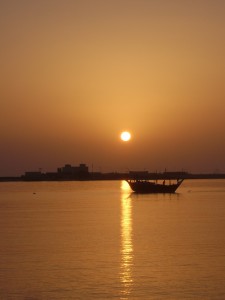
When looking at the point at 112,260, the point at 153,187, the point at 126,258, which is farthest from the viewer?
the point at 153,187

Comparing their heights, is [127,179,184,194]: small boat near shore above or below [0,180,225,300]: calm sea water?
above

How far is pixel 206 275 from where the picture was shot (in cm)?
2730

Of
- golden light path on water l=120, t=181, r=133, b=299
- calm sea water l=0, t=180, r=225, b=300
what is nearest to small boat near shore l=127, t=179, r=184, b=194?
golden light path on water l=120, t=181, r=133, b=299

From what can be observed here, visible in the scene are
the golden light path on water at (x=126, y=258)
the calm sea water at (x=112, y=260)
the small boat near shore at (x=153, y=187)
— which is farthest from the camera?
the small boat near shore at (x=153, y=187)

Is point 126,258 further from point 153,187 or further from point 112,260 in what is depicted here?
point 153,187

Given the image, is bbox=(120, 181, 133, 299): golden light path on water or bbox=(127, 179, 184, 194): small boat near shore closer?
bbox=(120, 181, 133, 299): golden light path on water

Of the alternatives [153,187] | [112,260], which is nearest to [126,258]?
[112,260]

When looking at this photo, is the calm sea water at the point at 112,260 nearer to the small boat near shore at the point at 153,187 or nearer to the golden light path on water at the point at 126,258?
the golden light path on water at the point at 126,258

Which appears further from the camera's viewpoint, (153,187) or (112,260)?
(153,187)

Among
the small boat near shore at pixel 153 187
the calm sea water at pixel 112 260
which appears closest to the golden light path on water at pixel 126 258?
the calm sea water at pixel 112 260

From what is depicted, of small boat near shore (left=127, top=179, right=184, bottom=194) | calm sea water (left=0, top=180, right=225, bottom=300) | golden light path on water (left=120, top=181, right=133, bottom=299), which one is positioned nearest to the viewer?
calm sea water (left=0, top=180, right=225, bottom=300)

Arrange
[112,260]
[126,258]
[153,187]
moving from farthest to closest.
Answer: [153,187], [126,258], [112,260]

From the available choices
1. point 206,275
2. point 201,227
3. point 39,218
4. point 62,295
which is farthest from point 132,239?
point 39,218

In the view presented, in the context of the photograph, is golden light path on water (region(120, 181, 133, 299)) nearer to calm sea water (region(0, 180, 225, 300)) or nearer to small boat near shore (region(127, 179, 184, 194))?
calm sea water (region(0, 180, 225, 300))
